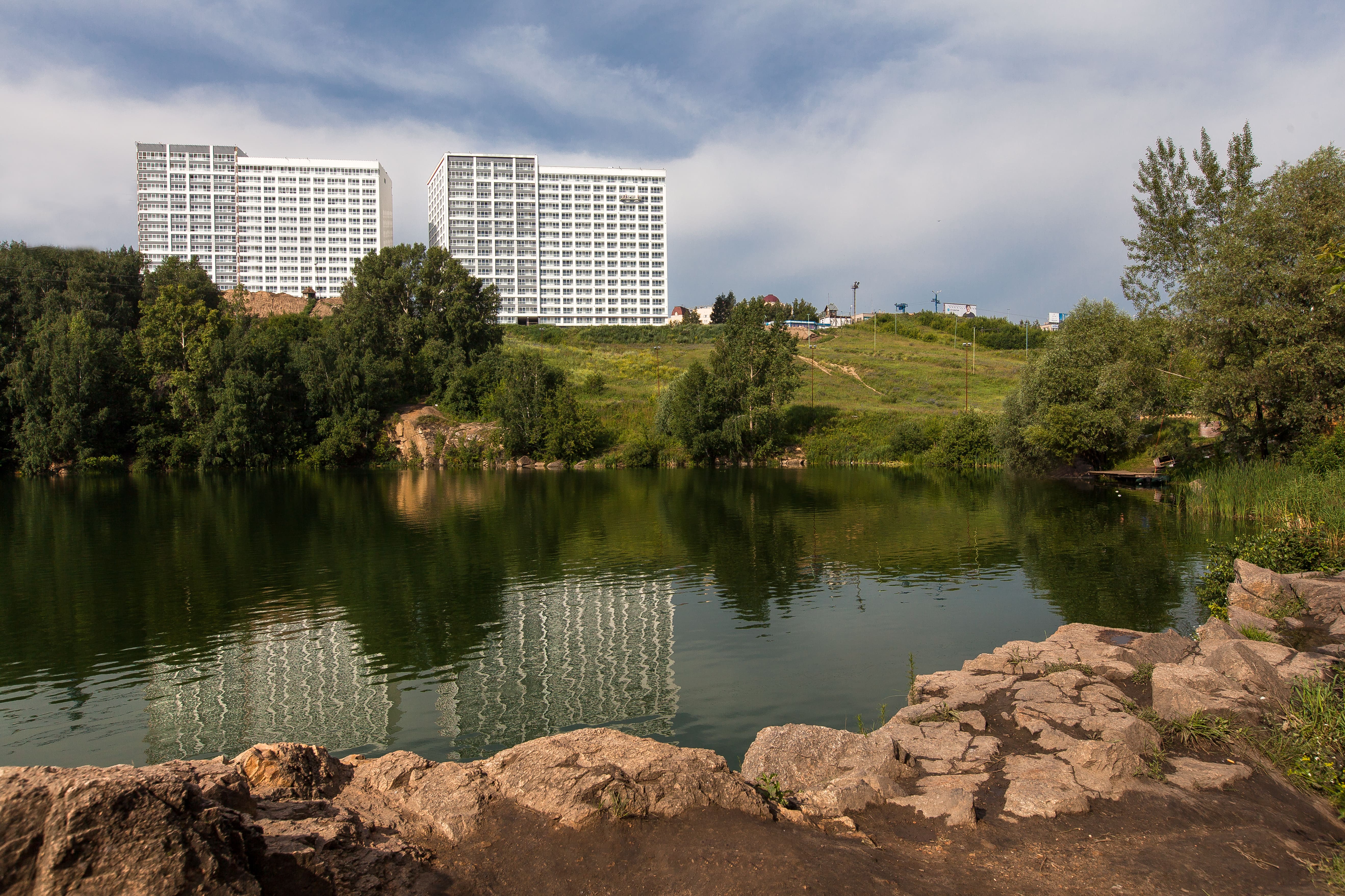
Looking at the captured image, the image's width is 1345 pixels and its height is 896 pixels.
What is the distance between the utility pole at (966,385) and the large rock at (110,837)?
235 feet

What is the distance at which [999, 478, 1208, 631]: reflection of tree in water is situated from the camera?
16734 mm

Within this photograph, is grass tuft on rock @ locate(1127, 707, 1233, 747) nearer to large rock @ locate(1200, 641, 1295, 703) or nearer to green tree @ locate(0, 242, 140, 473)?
large rock @ locate(1200, 641, 1295, 703)

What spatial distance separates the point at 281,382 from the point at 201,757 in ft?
232

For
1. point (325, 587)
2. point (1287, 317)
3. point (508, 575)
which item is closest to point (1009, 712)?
point (508, 575)

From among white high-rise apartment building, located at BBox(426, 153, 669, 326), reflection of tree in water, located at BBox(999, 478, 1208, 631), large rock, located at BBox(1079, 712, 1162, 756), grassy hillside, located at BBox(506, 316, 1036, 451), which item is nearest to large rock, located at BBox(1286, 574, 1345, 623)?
reflection of tree in water, located at BBox(999, 478, 1208, 631)

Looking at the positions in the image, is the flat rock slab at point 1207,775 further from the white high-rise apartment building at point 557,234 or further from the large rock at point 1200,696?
the white high-rise apartment building at point 557,234

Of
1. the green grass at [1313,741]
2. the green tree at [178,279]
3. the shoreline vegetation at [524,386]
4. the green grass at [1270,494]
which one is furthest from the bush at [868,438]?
the green tree at [178,279]

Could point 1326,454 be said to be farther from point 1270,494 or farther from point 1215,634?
point 1215,634

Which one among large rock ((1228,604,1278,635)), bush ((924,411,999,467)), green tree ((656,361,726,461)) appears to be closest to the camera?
large rock ((1228,604,1278,635))

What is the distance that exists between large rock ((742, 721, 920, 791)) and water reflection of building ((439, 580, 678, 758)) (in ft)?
9.07

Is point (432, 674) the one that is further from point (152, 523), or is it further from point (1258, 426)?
point (1258, 426)

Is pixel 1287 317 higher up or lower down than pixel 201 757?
higher up

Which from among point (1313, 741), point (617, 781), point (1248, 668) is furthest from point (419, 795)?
point (1248, 668)

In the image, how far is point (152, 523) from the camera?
31.4 metres
